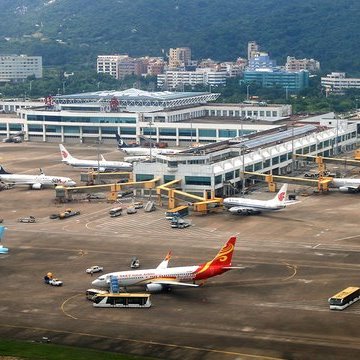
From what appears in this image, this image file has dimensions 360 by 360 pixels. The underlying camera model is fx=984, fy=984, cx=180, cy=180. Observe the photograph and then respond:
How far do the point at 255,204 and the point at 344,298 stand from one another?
48.1 metres

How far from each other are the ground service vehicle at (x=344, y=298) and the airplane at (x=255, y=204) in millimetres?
42672

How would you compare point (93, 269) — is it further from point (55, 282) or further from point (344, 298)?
point (344, 298)

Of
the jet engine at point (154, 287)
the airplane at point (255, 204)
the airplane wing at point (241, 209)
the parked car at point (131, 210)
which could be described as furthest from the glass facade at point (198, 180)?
the jet engine at point (154, 287)

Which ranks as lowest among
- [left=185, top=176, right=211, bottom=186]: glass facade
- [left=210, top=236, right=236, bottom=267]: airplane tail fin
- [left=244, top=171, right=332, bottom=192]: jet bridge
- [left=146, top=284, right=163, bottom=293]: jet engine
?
[left=146, top=284, right=163, bottom=293]: jet engine

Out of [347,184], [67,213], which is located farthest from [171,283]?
[347,184]

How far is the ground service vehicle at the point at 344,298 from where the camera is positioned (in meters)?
90.9

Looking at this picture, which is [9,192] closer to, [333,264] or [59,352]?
[333,264]

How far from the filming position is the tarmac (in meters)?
83.5

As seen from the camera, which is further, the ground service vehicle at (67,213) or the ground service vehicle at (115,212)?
the ground service vehicle at (115,212)

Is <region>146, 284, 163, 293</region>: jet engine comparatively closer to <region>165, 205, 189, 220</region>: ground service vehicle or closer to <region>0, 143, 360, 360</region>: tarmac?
<region>0, 143, 360, 360</region>: tarmac

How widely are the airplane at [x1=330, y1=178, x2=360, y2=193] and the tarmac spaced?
9.46m

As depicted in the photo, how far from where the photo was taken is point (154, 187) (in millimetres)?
156250

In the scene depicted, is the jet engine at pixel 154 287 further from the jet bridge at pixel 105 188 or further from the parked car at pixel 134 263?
the jet bridge at pixel 105 188

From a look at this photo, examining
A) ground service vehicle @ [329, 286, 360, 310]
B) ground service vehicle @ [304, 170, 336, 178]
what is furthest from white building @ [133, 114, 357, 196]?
ground service vehicle @ [329, 286, 360, 310]
